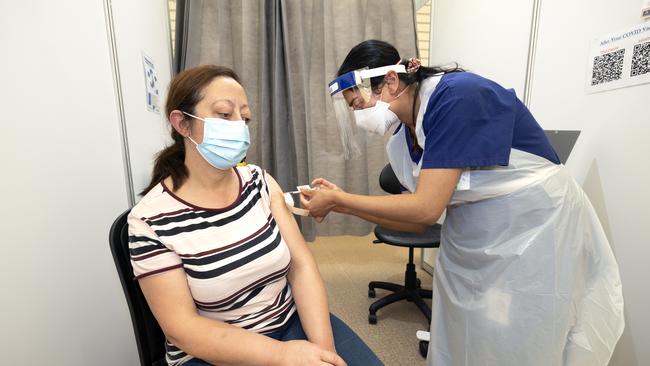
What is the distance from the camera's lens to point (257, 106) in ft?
8.77

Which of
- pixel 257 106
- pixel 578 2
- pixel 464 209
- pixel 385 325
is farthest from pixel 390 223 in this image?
pixel 257 106

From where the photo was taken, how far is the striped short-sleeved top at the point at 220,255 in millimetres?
799

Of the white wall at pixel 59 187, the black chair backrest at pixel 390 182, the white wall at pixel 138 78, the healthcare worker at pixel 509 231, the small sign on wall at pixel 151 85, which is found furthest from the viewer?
the black chair backrest at pixel 390 182

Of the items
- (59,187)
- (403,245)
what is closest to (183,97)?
(59,187)

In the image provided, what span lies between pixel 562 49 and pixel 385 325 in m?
1.80

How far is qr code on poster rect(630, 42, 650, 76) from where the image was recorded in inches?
41.1

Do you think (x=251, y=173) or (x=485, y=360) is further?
(x=251, y=173)

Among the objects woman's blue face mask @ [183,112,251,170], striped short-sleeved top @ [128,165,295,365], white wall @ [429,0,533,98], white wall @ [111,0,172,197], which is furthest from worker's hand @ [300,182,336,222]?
white wall @ [429,0,533,98]

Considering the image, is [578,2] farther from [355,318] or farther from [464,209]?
[355,318]

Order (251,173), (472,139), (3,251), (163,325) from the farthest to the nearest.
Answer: (251,173) < (472,139) < (163,325) < (3,251)

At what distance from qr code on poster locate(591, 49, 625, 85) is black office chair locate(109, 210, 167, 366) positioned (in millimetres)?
1757

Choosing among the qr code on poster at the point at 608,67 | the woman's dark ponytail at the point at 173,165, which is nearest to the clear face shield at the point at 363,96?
the woman's dark ponytail at the point at 173,165

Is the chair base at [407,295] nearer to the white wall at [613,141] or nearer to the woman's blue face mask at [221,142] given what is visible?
the white wall at [613,141]

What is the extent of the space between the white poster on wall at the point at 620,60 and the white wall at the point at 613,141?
28 millimetres
